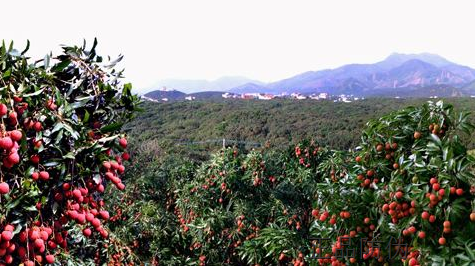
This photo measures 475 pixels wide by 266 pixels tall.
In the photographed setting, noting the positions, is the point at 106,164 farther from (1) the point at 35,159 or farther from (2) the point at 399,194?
(2) the point at 399,194

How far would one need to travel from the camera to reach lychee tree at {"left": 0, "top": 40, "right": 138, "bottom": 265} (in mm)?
1454

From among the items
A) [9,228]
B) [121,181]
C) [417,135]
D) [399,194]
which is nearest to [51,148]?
[9,228]

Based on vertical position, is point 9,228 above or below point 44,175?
below

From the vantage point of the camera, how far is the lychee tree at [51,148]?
1454mm

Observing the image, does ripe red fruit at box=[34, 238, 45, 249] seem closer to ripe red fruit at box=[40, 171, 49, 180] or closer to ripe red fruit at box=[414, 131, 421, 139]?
ripe red fruit at box=[40, 171, 49, 180]

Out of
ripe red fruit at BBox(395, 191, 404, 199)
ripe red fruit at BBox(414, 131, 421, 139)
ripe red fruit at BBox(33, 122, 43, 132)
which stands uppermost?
A: ripe red fruit at BBox(33, 122, 43, 132)

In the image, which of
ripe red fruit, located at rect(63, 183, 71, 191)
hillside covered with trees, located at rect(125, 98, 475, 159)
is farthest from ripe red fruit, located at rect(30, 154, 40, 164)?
hillside covered with trees, located at rect(125, 98, 475, 159)

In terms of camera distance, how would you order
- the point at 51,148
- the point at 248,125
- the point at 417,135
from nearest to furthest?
the point at 51,148, the point at 417,135, the point at 248,125

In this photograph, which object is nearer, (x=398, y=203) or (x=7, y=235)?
(x=7, y=235)

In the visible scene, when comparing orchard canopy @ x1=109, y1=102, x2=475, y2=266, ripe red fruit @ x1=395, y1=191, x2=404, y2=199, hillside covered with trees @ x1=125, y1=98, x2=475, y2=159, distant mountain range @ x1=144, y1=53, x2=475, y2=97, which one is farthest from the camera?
distant mountain range @ x1=144, y1=53, x2=475, y2=97

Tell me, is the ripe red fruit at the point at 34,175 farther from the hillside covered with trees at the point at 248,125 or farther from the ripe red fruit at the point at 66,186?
the hillside covered with trees at the point at 248,125

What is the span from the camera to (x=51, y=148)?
159 cm

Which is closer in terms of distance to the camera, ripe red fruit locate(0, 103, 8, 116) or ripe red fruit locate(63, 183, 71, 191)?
ripe red fruit locate(0, 103, 8, 116)

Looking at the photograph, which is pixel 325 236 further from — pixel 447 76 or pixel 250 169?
pixel 447 76
